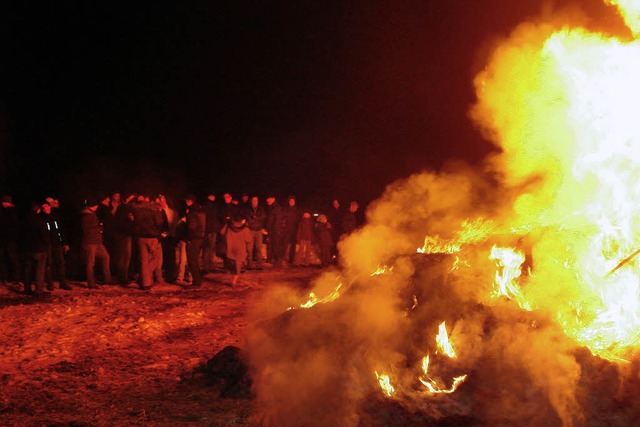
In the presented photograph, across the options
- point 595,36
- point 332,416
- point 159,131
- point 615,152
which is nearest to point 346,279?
point 332,416

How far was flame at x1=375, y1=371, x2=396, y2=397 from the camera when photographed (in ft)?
17.1

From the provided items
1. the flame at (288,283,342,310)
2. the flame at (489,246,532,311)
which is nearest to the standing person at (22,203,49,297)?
the flame at (288,283,342,310)

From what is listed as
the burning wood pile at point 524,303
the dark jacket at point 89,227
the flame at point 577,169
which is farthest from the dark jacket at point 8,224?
the flame at point 577,169

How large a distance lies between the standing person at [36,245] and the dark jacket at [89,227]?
747 mm

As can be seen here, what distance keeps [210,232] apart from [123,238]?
259cm

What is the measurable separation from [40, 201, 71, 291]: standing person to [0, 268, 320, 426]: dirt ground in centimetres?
48

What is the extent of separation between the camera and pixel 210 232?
14258 millimetres

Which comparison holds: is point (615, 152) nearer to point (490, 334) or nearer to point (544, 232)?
point (544, 232)

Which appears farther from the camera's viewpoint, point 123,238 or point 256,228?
point 256,228

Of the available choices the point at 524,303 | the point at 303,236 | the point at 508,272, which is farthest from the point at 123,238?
the point at 524,303

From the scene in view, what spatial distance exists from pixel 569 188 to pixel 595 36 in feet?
6.38

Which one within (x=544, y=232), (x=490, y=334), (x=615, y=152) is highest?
(x=615, y=152)

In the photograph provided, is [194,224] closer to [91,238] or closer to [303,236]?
[91,238]

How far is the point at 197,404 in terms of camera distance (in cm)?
600
